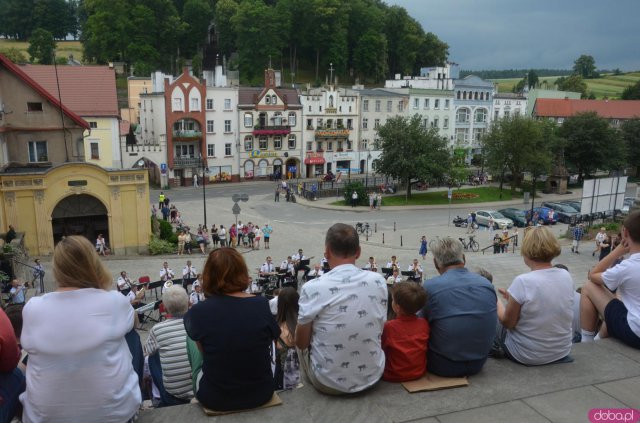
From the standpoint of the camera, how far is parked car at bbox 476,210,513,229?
129 feet

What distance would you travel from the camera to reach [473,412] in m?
4.73

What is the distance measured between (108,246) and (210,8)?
80.5m

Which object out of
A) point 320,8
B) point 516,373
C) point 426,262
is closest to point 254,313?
point 516,373

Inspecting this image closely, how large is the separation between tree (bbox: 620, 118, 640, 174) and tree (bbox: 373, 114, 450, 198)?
29.6 m

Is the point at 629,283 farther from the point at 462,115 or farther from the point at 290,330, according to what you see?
the point at 462,115

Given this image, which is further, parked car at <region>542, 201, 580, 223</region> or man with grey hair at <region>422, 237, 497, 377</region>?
parked car at <region>542, 201, 580, 223</region>

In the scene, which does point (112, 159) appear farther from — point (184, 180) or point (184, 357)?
point (184, 357)

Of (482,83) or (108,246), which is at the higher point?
(482,83)

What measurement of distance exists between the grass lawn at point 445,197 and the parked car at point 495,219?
839 centimetres

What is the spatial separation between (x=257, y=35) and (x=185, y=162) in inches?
1394

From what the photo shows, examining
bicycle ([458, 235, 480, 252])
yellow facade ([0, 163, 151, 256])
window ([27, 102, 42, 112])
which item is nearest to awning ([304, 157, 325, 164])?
bicycle ([458, 235, 480, 252])

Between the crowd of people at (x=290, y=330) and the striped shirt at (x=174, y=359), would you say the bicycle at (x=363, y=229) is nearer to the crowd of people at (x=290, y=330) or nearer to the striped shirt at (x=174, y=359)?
the crowd of people at (x=290, y=330)

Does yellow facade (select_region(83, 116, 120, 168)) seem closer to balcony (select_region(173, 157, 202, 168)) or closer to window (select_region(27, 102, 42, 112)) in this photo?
window (select_region(27, 102, 42, 112))

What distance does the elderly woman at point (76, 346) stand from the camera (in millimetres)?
4039
